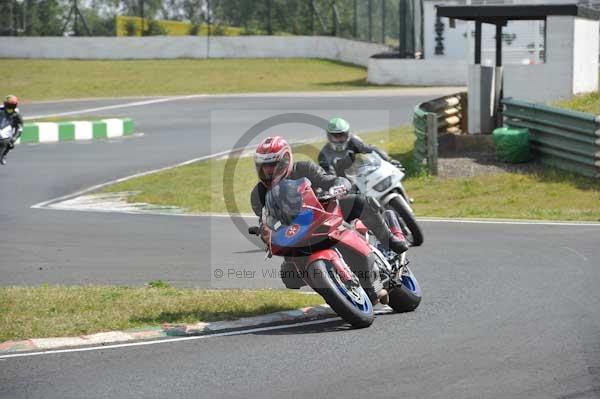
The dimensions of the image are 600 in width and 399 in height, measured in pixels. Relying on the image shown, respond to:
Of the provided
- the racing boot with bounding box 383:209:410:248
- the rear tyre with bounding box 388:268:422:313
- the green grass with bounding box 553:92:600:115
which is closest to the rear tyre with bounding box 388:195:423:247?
the racing boot with bounding box 383:209:410:248

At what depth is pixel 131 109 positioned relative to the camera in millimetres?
40312

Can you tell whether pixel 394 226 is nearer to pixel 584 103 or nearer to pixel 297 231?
pixel 297 231

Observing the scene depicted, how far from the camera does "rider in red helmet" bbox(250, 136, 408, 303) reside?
8.40 m

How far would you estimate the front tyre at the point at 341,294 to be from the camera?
802 cm

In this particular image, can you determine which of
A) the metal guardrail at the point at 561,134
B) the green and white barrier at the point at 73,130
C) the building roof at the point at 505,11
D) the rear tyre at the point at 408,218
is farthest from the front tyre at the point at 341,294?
the green and white barrier at the point at 73,130

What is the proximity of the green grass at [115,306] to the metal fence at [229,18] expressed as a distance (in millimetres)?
45629

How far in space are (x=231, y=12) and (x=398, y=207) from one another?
49.7 m

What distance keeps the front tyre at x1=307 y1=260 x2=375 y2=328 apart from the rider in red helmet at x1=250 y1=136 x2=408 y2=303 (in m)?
0.25

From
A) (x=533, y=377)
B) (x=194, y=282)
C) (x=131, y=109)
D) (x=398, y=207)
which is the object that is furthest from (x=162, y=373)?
(x=131, y=109)

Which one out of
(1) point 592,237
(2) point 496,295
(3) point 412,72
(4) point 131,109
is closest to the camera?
(2) point 496,295

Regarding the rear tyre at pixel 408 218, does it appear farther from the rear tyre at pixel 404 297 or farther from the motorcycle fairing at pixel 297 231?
the motorcycle fairing at pixel 297 231

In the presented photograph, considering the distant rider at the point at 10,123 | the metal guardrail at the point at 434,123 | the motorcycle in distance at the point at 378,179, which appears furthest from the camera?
the distant rider at the point at 10,123

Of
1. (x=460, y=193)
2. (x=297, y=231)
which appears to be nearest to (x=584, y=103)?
(x=460, y=193)

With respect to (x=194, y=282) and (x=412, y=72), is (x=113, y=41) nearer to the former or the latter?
(x=412, y=72)
